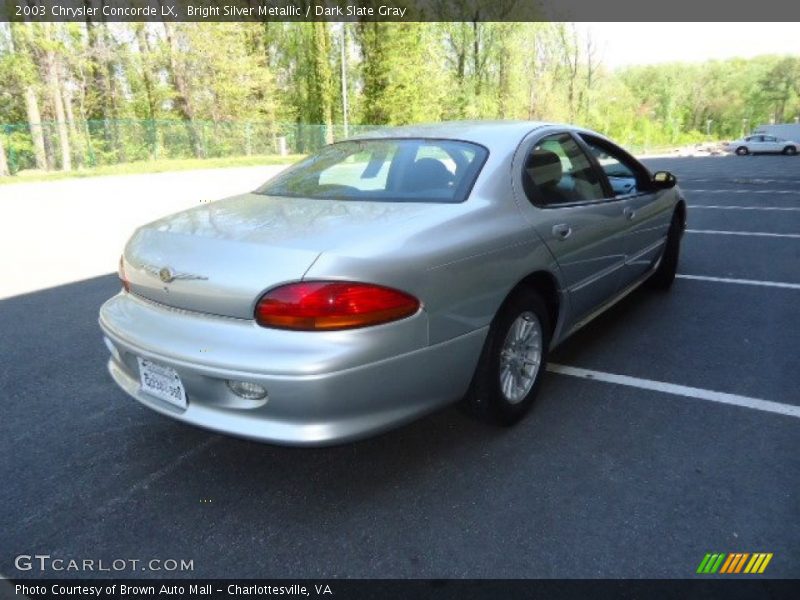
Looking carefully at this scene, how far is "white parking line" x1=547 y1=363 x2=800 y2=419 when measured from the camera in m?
3.11

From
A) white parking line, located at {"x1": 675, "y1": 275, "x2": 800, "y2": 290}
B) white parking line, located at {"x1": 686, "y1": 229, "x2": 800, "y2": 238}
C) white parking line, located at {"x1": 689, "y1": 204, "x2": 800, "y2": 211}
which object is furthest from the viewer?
white parking line, located at {"x1": 689, "y1": 204, "x2": 800, "y2": 211}

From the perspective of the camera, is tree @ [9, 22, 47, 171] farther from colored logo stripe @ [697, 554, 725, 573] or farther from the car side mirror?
colored logo stripe @ [697, 554, 725, 573]

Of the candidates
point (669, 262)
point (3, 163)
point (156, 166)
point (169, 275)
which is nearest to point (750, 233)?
point (669, 262)

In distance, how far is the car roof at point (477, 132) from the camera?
3.10 m

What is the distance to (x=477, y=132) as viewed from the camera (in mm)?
3254

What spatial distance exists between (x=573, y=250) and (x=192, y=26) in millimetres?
33343

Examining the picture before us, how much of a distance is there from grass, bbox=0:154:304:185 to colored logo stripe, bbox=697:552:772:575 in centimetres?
2203

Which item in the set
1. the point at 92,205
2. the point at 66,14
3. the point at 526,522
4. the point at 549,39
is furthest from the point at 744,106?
the point at 526,522

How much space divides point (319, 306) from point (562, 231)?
158 cm

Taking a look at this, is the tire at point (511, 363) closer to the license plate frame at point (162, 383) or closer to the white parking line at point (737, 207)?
the license plate frame at point (162, 383)

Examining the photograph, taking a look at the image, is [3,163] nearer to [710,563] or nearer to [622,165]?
[622,165]

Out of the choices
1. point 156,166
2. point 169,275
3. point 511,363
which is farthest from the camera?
point 156,166

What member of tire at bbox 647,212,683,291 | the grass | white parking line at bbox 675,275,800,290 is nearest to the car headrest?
tire at bbox 647,212,683,291

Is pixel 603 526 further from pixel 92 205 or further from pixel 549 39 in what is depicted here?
pixel 549 39
